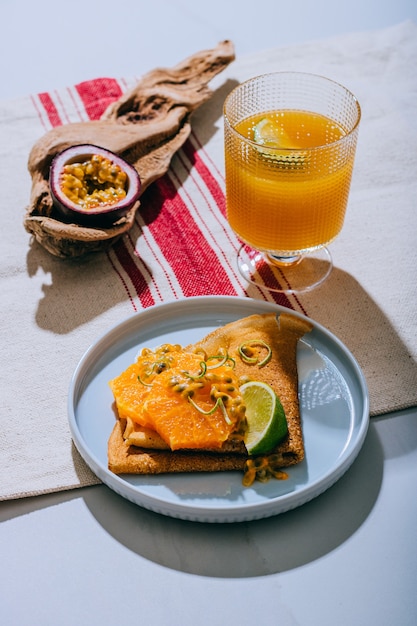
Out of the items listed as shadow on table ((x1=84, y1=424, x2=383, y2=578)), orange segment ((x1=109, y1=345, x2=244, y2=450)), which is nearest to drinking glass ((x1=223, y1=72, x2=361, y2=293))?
orange segment ((x1=109, y1=345, x2=244, y2=450))

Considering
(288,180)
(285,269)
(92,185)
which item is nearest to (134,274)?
(92,185)

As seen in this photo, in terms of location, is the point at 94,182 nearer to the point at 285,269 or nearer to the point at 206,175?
the point at 206,175

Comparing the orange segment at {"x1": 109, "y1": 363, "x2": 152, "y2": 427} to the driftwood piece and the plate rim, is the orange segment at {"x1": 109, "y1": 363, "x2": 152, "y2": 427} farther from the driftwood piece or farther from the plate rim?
the driftwood piece

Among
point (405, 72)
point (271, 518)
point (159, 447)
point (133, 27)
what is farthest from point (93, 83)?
point (271, 518)

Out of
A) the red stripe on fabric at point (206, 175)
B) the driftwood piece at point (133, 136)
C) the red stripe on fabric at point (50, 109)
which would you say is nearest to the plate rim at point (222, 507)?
the driftwood piece at point (133, 136)

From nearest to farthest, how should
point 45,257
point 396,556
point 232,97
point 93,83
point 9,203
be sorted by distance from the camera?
1. point 396,556
2. point 232,97
3. point 45,257
4. point 9,203
5. point 93,83

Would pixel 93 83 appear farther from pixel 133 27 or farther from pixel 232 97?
pixel 232 97
